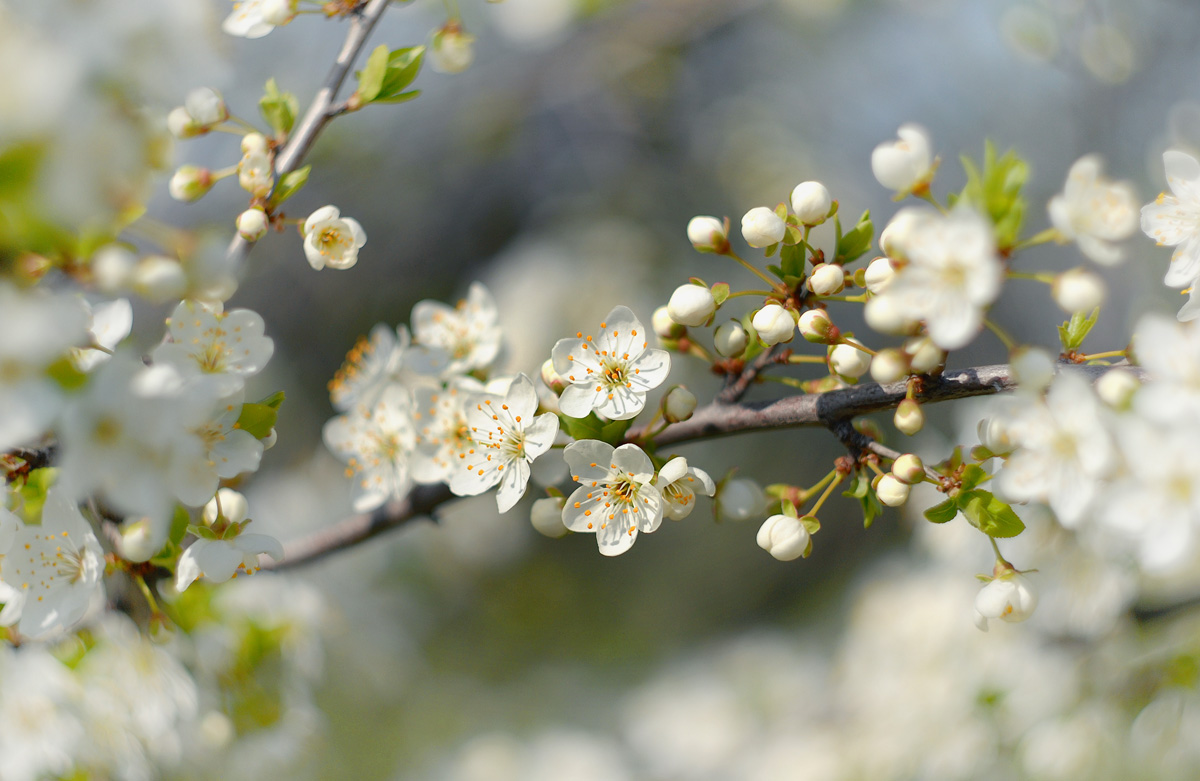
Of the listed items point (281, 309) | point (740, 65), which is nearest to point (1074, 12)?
point (740, 65)

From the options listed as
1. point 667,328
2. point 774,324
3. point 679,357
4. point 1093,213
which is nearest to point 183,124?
point 667,328

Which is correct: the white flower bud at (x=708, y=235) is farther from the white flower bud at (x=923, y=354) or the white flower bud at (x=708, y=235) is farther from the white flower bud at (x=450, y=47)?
the white flower bud at (x=450, y=47)

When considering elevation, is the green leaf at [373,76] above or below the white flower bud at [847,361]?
above

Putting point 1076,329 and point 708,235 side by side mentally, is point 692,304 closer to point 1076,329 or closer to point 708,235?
point 708,235

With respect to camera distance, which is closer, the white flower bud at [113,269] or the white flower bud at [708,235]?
the white flower bud at [113,269]

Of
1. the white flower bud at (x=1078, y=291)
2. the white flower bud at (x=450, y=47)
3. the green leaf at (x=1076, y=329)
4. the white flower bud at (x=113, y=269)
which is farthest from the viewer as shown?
the white flower bud at (x=450, y=47)

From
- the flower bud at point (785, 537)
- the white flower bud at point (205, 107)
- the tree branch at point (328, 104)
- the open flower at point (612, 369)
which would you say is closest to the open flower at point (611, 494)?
the open flower at point (612, 369)
